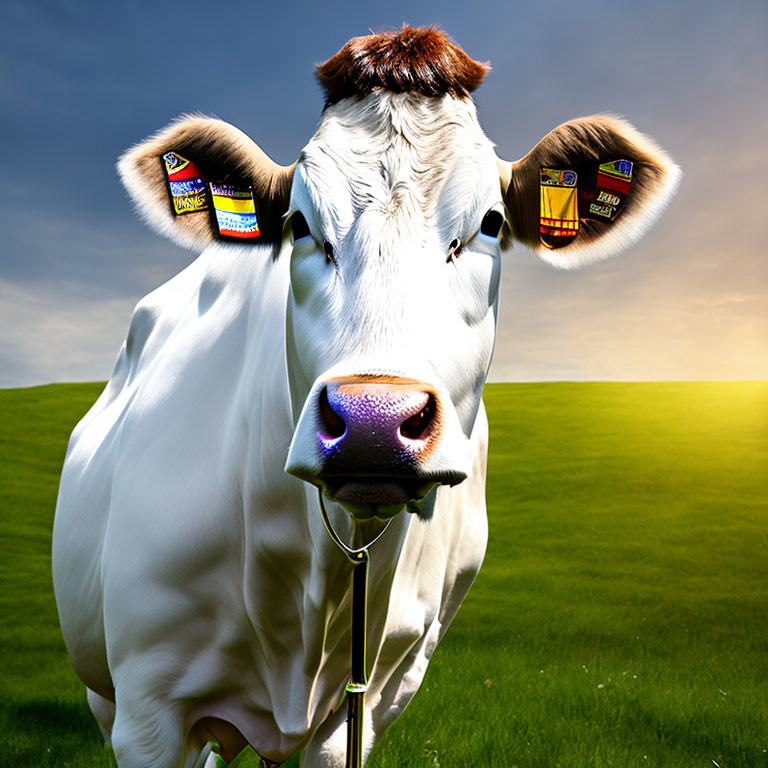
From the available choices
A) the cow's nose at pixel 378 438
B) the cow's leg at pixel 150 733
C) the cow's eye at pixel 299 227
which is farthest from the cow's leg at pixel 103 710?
the cow's nose at pixel 378 438

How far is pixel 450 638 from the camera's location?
29.4ft

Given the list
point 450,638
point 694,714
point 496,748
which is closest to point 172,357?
point 496,748

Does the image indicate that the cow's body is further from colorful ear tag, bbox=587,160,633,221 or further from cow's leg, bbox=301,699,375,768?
colorful ear tag, bbox=587,160,633,221

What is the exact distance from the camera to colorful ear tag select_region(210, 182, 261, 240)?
8.72 feet

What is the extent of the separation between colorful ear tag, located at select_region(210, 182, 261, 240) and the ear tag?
1019 millimetres

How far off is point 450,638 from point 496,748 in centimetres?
385

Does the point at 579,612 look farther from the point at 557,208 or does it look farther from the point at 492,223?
the point at 492,223

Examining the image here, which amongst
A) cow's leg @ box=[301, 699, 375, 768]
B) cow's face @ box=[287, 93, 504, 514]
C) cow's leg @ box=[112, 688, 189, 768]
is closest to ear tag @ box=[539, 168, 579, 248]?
cow's face @ box=[287, 93, 504, 514]

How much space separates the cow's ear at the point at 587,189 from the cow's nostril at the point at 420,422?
125 centimetres

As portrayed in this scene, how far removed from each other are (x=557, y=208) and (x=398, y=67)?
0.82 metres

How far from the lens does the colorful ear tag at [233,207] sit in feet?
8.72

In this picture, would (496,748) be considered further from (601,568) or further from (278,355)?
(601,568)

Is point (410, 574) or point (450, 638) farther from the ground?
point (410, 574)

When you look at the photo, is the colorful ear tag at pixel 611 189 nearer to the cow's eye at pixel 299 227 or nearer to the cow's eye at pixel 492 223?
the cow's eye at pixel 492 223
